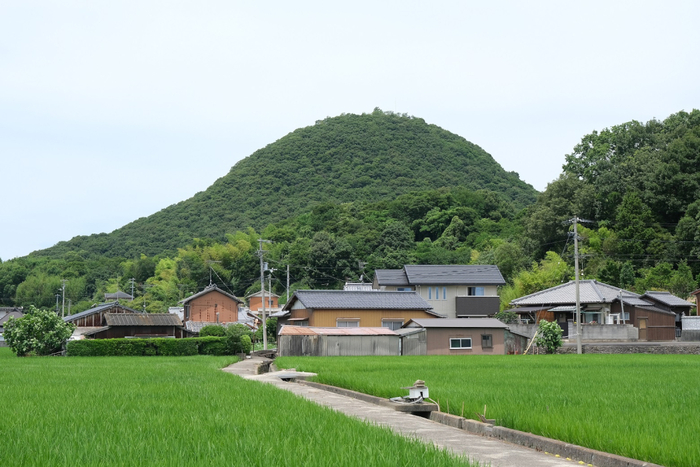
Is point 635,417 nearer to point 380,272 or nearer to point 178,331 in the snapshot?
point 178,331

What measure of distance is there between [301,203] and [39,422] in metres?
91.8

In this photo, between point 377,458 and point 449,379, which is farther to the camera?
point 449,379

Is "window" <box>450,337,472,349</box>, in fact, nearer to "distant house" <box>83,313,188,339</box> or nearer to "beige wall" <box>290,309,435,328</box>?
"beige wall" <box>290,309,435,328</box>

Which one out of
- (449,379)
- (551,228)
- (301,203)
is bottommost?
(449,379)

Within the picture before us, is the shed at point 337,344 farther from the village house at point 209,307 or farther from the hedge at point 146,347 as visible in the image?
the village house at point 209,307

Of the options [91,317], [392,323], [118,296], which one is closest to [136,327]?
[91,317]

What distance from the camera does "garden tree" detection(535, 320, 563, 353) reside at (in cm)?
3730

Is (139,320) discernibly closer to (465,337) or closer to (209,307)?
(209,307)

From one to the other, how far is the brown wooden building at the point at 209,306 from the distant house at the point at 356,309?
772 inches

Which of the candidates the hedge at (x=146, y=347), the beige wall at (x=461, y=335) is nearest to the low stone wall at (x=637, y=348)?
the beige wall at (x=461, y=335)

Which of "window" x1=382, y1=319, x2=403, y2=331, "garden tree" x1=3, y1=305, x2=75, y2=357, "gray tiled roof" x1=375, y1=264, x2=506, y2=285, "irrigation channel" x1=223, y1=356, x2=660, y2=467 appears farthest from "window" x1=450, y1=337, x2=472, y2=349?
"irrigation channel" x1=223, y1=356, x2=660, y2=467

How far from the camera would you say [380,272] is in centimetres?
5712

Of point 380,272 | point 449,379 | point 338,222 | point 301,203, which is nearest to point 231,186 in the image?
point 301,203

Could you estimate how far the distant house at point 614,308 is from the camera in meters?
46.2
